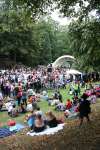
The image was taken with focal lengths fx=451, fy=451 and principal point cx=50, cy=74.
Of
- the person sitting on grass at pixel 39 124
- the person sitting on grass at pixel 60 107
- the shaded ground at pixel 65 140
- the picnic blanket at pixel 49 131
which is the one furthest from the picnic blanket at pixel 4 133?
the person sitting on grass at pixel 60 107

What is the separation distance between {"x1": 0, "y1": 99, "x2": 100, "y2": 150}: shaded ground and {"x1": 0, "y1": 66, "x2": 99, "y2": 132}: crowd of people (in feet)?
2.91

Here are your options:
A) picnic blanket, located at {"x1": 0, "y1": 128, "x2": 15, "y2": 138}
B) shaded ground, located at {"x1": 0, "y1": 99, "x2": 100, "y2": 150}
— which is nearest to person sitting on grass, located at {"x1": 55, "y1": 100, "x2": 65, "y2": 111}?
picnic blanket, located at {"x1": 0, "y1": 128, "x2": 15, "y2": 138}

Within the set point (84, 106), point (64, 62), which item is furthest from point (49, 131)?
point (64, 62)

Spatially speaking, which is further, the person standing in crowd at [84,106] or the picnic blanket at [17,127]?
the picnic blanket at [17,127]

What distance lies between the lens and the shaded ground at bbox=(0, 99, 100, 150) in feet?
50.0

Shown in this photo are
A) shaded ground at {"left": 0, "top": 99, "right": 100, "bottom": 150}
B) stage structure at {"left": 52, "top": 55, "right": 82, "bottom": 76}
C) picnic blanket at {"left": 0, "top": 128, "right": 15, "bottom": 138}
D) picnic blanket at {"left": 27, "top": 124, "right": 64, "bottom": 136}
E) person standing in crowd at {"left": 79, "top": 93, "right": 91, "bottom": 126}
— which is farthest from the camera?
stage structure at {"left": 52, "top": 55, "right": 82, "bottom": 76}

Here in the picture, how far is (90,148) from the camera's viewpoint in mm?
14414

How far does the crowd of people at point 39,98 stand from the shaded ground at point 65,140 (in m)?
0.89

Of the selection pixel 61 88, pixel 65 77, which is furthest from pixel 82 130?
pixel 65 77

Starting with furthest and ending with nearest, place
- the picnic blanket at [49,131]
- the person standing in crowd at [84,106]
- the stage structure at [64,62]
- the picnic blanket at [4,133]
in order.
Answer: the stage structure at [64,62]
the picnic blanket at [4,133]
the person standing in crowd at [84,106]
the picnic blanket at [49,131]

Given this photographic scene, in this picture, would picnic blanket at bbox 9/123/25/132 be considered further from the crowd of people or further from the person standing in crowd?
the person standing in crowd

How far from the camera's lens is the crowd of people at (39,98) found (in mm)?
19688

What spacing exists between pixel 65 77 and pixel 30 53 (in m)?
33.9

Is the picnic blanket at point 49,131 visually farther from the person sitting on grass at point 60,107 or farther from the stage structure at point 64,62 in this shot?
the stage structure at point 64,62
